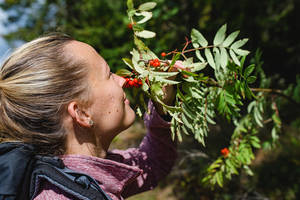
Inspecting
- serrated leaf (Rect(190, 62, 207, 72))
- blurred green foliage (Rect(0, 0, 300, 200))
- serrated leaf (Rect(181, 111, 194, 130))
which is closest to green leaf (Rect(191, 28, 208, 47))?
serrated leaf (Rect(190, 62, 207, 72))

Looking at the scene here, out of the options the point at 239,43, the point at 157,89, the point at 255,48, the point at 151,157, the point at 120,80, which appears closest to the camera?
the point at 157,89

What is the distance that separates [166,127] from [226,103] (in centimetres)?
35

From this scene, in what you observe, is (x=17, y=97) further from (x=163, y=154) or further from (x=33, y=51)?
(x=163, y=154)

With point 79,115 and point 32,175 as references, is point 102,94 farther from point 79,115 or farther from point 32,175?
point 32,175

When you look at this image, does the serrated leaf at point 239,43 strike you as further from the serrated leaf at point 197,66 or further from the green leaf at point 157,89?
the green leaf at point 157,89

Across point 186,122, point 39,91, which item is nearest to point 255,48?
point 186,122

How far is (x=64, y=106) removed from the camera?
1027 mm

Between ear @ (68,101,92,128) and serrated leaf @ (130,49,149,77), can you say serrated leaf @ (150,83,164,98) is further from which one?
ear @ (68,101,92,128)

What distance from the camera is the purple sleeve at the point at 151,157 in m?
1.41

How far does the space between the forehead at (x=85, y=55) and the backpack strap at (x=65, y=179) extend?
411 millimetres

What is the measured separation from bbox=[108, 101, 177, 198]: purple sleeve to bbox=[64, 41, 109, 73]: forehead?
44 cm

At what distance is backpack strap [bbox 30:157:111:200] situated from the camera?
0.93 meters

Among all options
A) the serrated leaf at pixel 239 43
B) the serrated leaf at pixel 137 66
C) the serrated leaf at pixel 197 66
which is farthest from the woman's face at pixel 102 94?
the serrated leaf at pixel 239 43

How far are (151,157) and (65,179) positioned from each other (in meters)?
0.62
